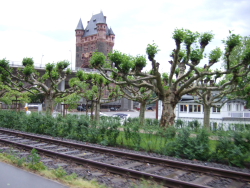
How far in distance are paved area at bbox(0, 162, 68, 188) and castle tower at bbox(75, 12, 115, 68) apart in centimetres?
9240

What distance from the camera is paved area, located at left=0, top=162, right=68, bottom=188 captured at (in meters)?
6.41

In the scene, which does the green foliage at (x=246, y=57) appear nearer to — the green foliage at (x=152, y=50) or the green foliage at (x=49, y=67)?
the green foliage at (x=152, y=50)

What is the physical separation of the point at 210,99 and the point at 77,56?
92.9m

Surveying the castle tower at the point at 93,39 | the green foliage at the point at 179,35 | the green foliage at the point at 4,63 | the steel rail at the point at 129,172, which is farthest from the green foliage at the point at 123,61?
the castle tower at the point at 93,39

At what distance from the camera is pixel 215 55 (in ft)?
50.4

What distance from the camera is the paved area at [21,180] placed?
641cm

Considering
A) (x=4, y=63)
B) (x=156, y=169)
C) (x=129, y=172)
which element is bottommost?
(x=156, y=169)

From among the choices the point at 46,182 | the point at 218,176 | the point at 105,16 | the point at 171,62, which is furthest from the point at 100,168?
the point at 105,16

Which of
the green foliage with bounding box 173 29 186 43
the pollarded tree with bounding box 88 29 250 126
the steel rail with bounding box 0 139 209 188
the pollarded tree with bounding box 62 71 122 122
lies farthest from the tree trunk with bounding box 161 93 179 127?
the pollarded tree with bounding box 62 71 122 122

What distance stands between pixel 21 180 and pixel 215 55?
12658mm

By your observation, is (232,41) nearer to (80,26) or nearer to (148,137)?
(148,137)

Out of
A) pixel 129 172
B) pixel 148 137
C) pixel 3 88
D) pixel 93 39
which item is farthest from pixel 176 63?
pixel 93 39

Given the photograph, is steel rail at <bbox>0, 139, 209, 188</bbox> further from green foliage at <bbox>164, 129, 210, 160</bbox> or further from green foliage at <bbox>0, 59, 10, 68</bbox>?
green foliage at <bbox>0, 59, 10, 68</bbox>

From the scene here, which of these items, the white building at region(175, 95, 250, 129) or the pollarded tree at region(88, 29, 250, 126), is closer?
the pollarded tree at region(88, 29, 250, 126)
